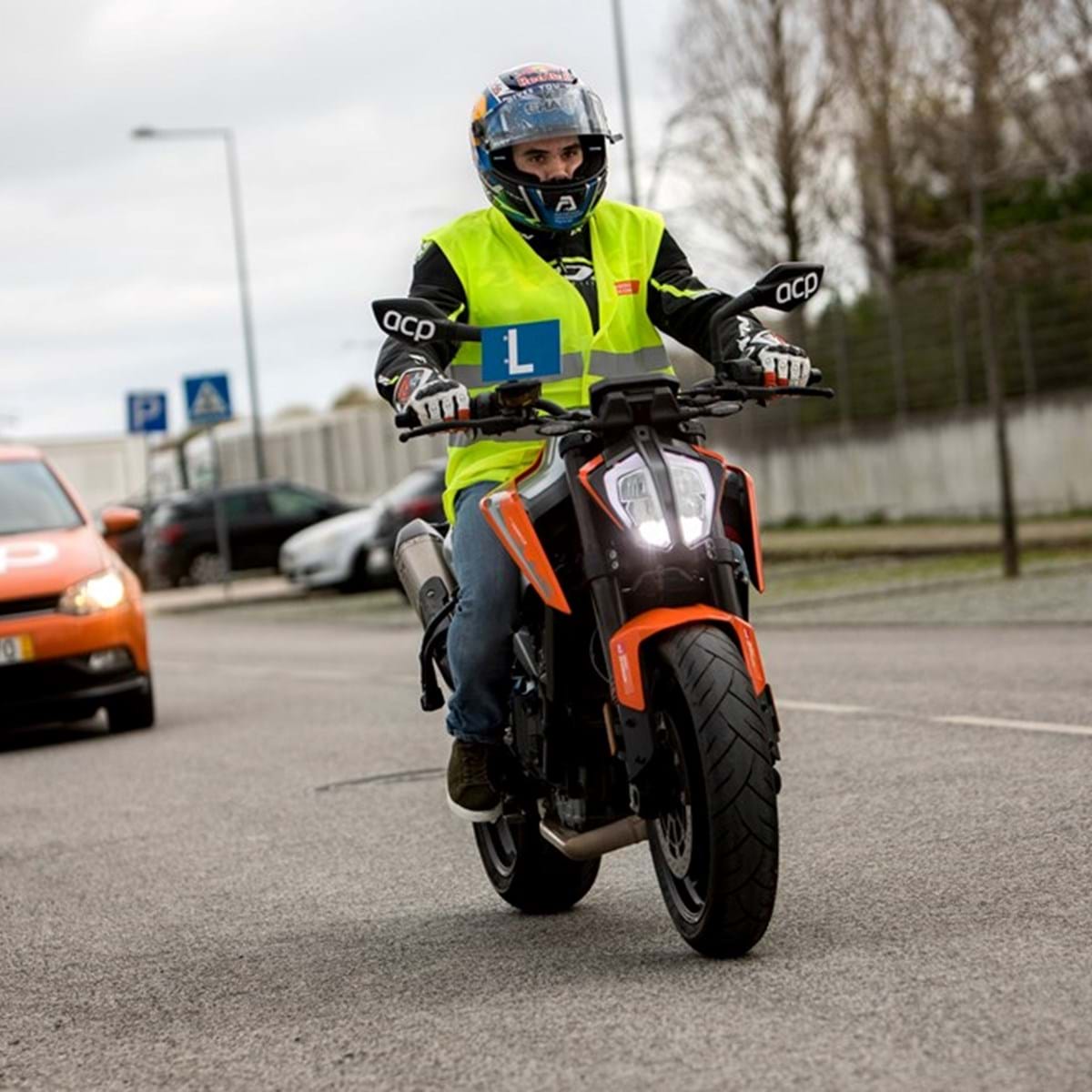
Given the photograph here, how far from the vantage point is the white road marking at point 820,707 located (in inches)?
440

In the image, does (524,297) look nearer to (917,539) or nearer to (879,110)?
(917,539)

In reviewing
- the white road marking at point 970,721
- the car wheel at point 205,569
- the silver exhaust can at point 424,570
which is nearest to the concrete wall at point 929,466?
the car wheel at point 205,569

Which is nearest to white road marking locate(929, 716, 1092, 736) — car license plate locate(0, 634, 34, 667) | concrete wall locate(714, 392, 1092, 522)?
car license plate locate(0, 634, 34, 667)

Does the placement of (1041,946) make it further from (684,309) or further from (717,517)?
(684,309)

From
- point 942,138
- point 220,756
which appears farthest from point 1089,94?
Answer: point 220,756

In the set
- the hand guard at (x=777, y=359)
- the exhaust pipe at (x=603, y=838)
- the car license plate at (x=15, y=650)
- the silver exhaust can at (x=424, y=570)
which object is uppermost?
the hand guard at (x=777, y=359)

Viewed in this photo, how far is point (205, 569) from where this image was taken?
38438 mm

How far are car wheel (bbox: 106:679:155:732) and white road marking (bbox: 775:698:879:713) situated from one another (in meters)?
3.64

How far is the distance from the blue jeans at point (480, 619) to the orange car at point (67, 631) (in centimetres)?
724

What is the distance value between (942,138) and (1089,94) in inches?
338

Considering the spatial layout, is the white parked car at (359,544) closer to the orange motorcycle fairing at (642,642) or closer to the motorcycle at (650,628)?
the motorcycle at (650,628)

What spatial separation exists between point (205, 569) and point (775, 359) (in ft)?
109

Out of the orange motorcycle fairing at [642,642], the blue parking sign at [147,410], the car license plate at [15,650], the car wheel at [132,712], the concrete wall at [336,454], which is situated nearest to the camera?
the orange motorcycle fairing at [642,642]

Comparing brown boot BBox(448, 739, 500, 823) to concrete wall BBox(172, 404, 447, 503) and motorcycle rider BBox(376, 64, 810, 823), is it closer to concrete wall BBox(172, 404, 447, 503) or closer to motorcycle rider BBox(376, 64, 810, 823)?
motorcycle rider BBox(376, 64, 810, 823)
